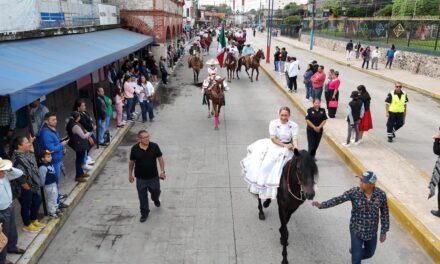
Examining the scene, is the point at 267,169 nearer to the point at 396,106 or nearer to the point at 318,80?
the point at 396,106

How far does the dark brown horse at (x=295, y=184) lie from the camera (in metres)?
4.91

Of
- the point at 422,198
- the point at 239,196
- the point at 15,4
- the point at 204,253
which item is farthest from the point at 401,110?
the point at 15,4

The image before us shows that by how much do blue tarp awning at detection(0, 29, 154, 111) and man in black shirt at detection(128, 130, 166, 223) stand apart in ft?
6.29

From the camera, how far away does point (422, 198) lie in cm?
769

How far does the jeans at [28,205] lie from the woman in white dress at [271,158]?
364 cm

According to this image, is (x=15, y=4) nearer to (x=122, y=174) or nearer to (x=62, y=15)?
(x=62, y=15)

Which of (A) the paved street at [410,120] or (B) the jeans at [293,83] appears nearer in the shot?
(A) the paved street at [410,120]

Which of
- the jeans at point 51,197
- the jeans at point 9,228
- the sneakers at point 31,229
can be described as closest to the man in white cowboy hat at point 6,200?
the jeans at point 9,228

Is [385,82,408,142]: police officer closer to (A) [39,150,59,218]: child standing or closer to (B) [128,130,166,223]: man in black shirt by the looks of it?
(B) [128,130,166,223]: man in black shirt

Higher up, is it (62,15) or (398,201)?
(62,15)

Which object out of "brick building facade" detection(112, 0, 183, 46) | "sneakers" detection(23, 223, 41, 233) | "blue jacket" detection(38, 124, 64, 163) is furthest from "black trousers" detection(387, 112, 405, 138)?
→ "brick building facade" detection(112, 0, 183, 46)

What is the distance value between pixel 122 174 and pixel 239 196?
306cm

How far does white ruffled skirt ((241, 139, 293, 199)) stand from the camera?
20.9 feet

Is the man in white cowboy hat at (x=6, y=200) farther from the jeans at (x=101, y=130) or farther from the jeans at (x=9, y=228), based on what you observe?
the jeans at (x=101, y=130)
